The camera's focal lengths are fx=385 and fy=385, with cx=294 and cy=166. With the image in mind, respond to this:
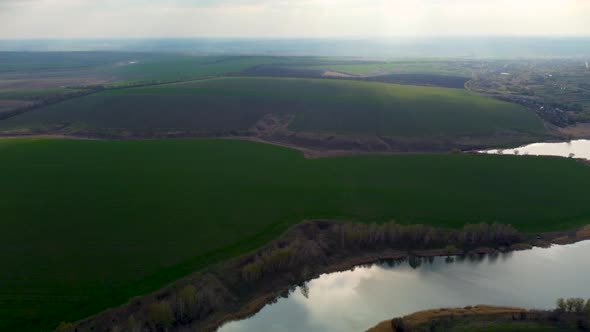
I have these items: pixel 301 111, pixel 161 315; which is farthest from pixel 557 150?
pixel 161 315

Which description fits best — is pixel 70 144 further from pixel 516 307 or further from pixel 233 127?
pixel 516 307

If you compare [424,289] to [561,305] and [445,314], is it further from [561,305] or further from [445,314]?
[561,305]

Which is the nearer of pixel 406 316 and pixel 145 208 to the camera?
pixel 406 316

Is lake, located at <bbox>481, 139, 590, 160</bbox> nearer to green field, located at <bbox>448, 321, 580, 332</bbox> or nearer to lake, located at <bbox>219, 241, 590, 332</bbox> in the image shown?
lake, located at <bbox>219, 241, 590, 332</bbox>

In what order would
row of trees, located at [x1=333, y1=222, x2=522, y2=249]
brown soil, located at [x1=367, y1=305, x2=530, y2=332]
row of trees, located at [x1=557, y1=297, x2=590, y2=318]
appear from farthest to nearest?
row of trees, located at [x1=333, y1=222, x2=522, y2=249] < brown soil, located at [x1=367, y1=305, x2=530, y2=332] < row of trees, located at [x1=557, y1=297, x2=590, y2=318]

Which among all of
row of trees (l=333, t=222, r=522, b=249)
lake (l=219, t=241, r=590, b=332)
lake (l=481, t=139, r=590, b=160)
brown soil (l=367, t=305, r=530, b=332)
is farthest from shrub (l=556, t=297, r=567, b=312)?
lake (l=481, t=139, r=590, b=160)

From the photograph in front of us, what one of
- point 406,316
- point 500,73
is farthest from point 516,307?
point 500,73
